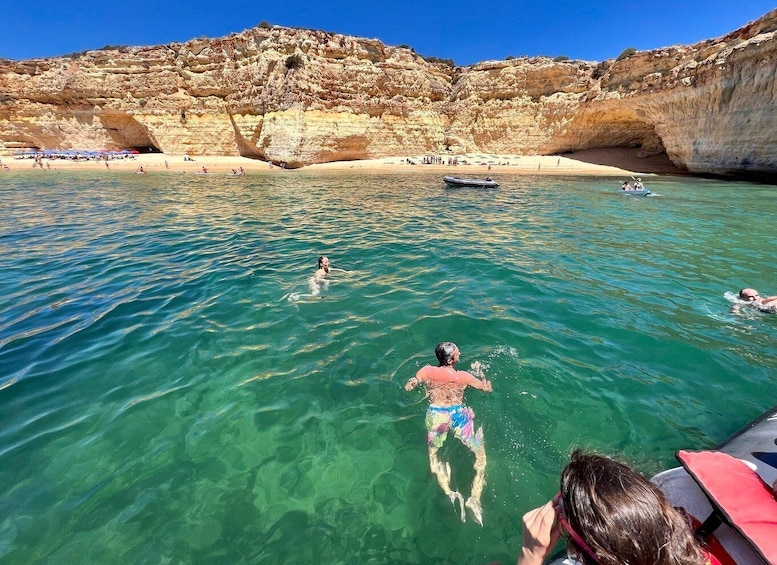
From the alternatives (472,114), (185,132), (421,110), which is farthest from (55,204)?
(472,114)

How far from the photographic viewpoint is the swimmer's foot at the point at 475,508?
10.5ft

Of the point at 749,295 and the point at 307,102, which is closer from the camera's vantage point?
the point at 749,295

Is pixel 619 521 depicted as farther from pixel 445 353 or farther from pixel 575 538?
pixel 445 353

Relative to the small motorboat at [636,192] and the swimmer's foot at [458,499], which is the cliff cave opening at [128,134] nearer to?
the small motorboat at [636,192]

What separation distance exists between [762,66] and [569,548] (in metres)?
36.7

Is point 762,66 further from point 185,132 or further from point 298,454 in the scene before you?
point 185,132

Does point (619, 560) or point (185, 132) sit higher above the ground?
point (185, 132)

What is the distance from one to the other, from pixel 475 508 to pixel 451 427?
772 mm

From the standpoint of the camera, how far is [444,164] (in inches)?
1738

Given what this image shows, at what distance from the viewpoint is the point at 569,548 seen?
153cm

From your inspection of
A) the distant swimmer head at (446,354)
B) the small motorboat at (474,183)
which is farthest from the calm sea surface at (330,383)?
the small motorboat at (474,183)

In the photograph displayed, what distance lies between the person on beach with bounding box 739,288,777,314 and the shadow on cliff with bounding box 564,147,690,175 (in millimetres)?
37552

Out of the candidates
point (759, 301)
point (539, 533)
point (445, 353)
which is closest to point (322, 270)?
point (445, 353)

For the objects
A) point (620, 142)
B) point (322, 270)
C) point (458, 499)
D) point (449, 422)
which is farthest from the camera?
point (620, 142)
